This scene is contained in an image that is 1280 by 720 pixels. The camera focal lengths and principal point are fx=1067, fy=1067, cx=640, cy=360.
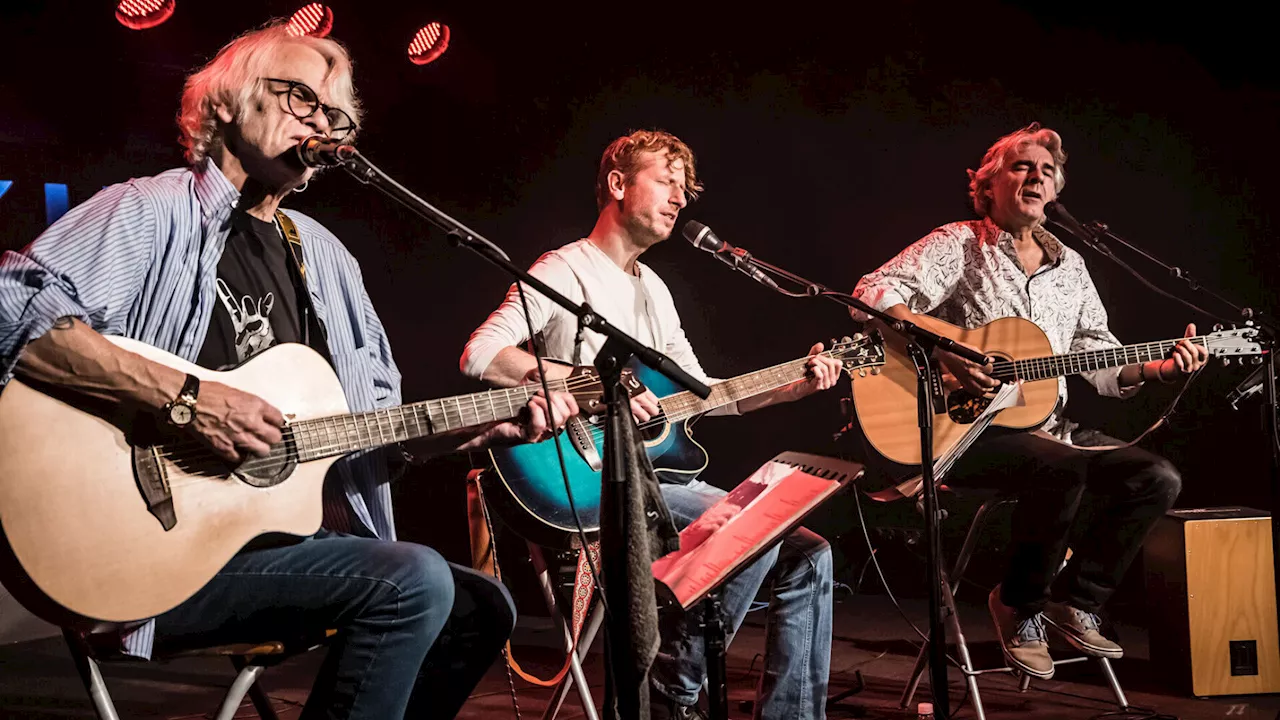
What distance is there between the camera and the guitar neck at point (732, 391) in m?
3.47

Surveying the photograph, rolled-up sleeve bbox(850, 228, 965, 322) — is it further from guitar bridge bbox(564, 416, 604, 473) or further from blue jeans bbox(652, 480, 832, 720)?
guitar bridge bbox(564, 416, 604, 473)

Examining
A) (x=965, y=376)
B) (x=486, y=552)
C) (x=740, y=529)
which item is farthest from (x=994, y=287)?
(x=486, y=552)

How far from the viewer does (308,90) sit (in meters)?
2.55

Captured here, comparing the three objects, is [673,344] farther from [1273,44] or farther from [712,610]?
[1273,44]

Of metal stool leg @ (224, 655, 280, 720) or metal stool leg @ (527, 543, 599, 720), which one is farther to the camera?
metal stool leg @ (527, 543, 599, 720)

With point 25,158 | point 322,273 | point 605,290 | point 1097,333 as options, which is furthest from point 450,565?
point 25,158

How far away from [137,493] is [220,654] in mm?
415

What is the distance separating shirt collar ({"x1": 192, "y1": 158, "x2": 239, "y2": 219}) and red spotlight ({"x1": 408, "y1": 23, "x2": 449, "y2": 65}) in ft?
10.8

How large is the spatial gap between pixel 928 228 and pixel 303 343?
4.15 meters

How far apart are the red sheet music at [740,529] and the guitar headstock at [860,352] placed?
0.80 m

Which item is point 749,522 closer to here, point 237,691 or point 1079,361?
point 237,691

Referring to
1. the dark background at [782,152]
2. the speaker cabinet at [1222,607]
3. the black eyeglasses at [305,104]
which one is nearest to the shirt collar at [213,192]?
the black eyeglasses at [305,104]

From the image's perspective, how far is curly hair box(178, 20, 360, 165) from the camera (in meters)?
2.52

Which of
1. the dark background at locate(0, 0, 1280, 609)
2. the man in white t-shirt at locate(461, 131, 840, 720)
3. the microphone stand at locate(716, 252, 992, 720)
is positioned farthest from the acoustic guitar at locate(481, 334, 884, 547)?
the dark background at locate(0, 0, 1280, 609)
